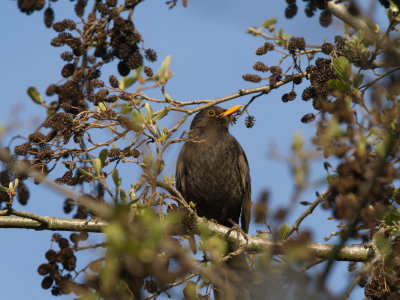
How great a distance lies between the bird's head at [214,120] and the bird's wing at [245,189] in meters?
0.47

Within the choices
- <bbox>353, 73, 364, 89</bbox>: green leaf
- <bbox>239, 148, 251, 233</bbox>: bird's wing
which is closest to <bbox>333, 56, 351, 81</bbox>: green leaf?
<bbox>353, 73, 364, 89</bbox>: green leaf

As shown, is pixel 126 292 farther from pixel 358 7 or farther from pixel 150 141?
pixel 150 141

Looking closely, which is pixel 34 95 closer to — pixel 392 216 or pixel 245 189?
pixel 392 216

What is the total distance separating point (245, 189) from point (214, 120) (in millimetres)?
963

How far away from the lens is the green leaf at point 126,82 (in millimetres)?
5016

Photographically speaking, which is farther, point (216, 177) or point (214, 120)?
point (214, 120)

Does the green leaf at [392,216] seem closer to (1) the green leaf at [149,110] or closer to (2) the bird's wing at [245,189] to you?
(1) the green leaf at [149,110]

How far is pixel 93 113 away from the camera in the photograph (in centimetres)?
436

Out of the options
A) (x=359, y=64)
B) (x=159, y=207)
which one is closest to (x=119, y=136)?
(x=159, y=207)

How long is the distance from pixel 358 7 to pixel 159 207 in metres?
1.79

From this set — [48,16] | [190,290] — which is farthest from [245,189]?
[48,16]

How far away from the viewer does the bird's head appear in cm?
728

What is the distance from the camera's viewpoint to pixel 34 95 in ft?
13.4

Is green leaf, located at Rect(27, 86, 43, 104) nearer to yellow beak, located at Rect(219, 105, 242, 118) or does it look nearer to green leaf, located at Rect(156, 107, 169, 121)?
Answer: green leaf, located at Rect(156, 107, 169, 121)
